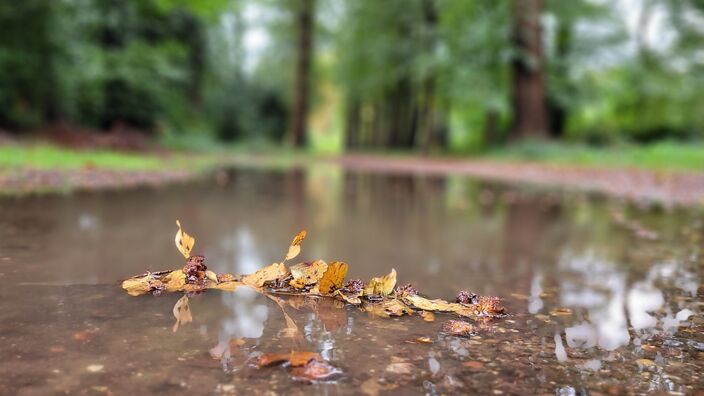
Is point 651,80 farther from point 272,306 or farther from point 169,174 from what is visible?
point 272,306

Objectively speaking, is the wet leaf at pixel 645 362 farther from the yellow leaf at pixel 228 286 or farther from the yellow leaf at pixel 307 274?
the yellow leaf at pixel 228 286

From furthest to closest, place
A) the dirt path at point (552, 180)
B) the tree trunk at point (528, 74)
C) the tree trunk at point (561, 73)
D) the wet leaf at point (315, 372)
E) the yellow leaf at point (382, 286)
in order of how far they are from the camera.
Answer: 1. the tree trunk at point (561, 73)
2. the tree trunk at point (528, 74)
3. the dirt path at point (552, 180)
4. the yellow leaf at point (382, 286)
5. the wet leaf at point (315, 372)

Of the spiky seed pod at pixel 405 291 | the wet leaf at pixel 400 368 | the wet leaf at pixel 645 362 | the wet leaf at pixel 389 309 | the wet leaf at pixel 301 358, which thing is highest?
the spiky seed pod at pixel 405 291

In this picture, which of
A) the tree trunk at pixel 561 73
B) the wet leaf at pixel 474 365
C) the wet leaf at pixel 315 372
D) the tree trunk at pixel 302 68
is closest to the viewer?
the wet leaf at pixel 315 372

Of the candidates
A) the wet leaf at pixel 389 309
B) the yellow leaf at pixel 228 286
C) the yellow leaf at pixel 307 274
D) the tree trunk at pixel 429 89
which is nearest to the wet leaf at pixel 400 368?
the wet leaf at pixel 389 309

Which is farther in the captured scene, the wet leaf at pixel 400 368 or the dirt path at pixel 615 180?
the dirt path at pixel 615 180

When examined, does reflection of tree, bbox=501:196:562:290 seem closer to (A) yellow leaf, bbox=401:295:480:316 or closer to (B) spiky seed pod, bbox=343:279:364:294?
(A) yellow leaf, bbox=401:295:480:316

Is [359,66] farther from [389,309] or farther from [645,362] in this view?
[645,362]

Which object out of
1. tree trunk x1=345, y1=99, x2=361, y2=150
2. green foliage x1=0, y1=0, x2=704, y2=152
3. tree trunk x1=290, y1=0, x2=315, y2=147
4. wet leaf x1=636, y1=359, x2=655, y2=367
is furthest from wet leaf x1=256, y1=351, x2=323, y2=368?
tree trunk x1=345, y1=99, x2=361, y2=150
